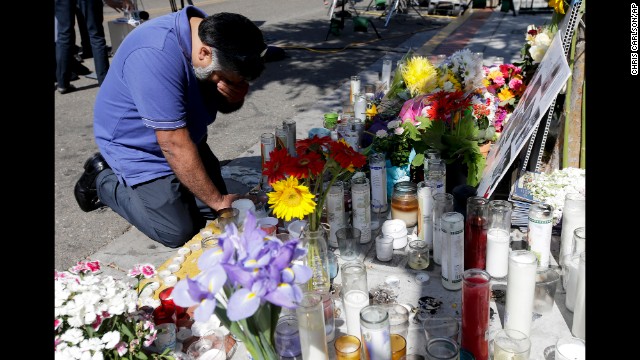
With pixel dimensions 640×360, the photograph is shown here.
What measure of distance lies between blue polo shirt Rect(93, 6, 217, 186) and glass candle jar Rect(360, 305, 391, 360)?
5.71ft

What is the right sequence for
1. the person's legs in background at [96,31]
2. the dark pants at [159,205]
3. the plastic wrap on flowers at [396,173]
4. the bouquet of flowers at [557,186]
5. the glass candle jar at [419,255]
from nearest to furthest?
1. the glass candle jar at [419,255]
2. the bouquet of flowers at [557,186]
3. the plastic wrap on flowers at [396,173]
4. the dark pants at [159,205]
5. the person's legs in background at [96,31]

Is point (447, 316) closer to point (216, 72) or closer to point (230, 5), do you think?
point (216, 72)

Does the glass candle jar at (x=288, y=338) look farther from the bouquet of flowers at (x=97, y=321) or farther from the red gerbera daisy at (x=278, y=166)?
the red gerbera daisy at (x=278, y=166)

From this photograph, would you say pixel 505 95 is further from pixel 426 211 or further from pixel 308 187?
pixel 308 187

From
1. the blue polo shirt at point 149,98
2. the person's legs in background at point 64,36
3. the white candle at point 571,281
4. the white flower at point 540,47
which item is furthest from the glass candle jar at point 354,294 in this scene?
the person's legs in background at point 64,36

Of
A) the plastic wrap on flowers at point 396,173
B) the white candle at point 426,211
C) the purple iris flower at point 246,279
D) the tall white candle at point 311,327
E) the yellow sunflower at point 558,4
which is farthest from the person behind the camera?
the yellow sunflower at point 558,4

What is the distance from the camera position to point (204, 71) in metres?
2.92

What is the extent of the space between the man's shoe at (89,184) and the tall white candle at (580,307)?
2945 millimetres

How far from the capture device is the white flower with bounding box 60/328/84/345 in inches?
52.9

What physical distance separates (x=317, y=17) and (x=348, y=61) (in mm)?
4721

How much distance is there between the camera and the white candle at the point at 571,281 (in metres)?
1.81

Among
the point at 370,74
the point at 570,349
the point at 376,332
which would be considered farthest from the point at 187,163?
the point at 370,74

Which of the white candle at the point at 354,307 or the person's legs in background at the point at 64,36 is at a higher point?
the person's legs in background at the point at 64,36

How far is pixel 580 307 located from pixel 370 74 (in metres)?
6.05
